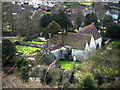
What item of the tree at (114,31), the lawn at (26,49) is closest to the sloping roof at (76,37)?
the lawn at (26,49)

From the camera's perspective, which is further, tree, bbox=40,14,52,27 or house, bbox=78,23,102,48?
tree, bbox=40,14,52,27

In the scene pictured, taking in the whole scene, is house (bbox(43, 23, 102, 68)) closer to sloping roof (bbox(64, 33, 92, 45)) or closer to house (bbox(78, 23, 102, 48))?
sloping roof (bbox(64, 33, 92, 45))

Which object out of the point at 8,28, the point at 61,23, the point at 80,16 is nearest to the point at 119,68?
the point at 61,23

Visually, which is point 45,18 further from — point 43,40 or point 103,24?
point 103,24

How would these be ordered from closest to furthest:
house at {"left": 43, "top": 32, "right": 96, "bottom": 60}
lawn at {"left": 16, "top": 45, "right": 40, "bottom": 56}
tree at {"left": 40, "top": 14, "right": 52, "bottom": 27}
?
house at {"left": 43, "top": 32, "right": 96, "bottom": 60}, lawn at {"left": 16, "top": 45, "right": 40, "bottom": 56}, tree at {"left": 40, "top": 14, "right": 52, "bottom": 27}

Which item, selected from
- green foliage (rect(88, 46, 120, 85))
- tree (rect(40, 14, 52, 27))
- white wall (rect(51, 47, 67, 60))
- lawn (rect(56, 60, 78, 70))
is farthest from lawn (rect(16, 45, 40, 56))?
green foliage (rect(88, 46, 120, 85))

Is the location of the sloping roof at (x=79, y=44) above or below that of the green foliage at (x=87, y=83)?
below

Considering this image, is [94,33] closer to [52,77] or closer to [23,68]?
[23,68]

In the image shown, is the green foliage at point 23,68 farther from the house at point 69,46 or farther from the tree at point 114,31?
the tree at point 114,31

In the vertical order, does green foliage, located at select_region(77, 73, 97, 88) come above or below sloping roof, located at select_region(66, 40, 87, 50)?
above

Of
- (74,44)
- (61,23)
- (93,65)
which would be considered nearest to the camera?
(93,65)

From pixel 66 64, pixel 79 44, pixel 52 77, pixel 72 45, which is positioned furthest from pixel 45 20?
pixel 52 77
